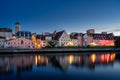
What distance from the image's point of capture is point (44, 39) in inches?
3757

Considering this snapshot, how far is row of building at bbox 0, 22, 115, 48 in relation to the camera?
3249 inches

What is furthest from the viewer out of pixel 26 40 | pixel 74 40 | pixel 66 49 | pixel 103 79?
pixel 74 40

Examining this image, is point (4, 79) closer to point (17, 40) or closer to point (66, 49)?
point (66, 49)

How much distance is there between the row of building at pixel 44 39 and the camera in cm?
8253

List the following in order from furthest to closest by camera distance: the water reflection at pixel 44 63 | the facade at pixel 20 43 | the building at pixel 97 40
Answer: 1. the building at pixel 97 40
2. the facade at pixel 20 43
3. the water reflection at pixel 44 63

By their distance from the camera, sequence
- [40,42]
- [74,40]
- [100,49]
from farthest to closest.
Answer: [74,40] < [40,42] < [100,49]

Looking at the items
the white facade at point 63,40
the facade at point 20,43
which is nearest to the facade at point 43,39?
the white facade at point 63,40

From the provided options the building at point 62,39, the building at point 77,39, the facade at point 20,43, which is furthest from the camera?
the building at point 77,39

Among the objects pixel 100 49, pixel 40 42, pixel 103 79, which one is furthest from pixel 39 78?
pixel 40 42

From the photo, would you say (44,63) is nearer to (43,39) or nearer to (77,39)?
(43,39)

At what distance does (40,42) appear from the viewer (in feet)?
302

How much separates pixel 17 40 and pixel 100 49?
121ft

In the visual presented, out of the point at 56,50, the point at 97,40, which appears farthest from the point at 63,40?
the point at 56,50

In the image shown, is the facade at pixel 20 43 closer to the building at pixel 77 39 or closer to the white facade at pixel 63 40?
the white facade at pixel 63 40
